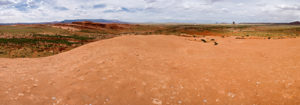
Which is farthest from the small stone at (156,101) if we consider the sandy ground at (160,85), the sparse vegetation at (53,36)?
the sparse vegetation at (53,36)

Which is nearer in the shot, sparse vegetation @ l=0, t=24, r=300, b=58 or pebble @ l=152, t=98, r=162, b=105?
pebble @ l=152, t=98, r=162, b=105

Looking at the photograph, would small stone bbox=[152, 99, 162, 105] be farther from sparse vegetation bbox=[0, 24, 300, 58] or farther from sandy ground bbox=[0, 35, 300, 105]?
sparse vegetation bbox=[0, 24, 300, 58]

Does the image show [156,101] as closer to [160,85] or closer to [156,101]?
[156,101]

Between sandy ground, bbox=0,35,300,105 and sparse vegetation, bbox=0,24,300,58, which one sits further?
sparse vegetation, bbox=0,24,300,58

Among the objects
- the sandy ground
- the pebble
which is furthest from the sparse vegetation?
the pebble

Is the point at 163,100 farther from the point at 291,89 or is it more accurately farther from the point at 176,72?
the point at 291,89

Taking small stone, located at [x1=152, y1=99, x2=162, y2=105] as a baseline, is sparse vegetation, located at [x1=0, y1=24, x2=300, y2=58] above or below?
above

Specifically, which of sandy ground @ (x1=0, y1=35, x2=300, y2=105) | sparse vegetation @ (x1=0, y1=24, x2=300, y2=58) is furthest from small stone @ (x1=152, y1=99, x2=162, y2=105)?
sparse vegetation @ (x1=0, y1=24, x2=300, y2=58)

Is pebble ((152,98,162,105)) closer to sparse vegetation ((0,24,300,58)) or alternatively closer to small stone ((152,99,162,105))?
small stone ((152,99,162,105))

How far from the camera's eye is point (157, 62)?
7387mm

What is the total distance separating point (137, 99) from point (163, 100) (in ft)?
2.19

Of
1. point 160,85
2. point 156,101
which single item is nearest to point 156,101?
point 156,101

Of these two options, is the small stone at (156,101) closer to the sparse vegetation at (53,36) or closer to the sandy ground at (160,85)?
the sandy ground at (160,85)

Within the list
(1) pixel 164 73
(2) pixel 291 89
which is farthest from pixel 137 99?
(2) pixel 291 89
